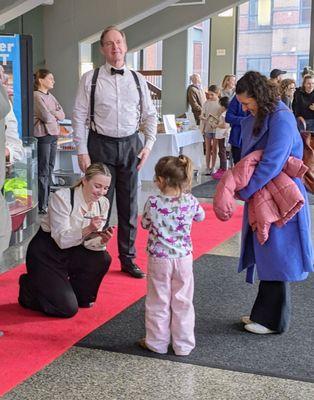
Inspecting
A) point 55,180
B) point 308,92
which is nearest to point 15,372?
point 55,180

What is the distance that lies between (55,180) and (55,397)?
566 cm

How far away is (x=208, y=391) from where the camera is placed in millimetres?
2826

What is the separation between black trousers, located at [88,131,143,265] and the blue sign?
2.15 m

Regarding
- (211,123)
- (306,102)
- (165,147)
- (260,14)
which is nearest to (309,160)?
(165,147)

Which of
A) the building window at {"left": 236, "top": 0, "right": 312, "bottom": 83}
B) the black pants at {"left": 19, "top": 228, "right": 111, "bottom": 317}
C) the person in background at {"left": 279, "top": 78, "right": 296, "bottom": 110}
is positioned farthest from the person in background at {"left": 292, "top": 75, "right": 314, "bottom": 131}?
the black pants at {"left": 19, "top": 228, "right": 111, "bottom": 317}

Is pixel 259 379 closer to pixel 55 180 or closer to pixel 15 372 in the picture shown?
pixel 15 372

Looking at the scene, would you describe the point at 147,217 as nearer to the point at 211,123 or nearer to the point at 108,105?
the point at 108,105

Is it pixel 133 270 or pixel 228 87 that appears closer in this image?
pixel 133 270

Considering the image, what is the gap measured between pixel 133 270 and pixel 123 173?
2.27 feet

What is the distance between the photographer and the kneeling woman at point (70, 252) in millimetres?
3525

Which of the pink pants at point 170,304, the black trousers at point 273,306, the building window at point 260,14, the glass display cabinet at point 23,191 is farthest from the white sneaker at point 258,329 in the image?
the building window at point 260,14

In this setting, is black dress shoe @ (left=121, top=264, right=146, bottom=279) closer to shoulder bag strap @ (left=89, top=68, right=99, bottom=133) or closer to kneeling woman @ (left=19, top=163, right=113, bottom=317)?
kneeling woman @ (left=19, top=163, right=113, bottom=317)

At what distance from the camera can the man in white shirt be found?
13.7ft

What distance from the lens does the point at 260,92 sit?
319 cm
